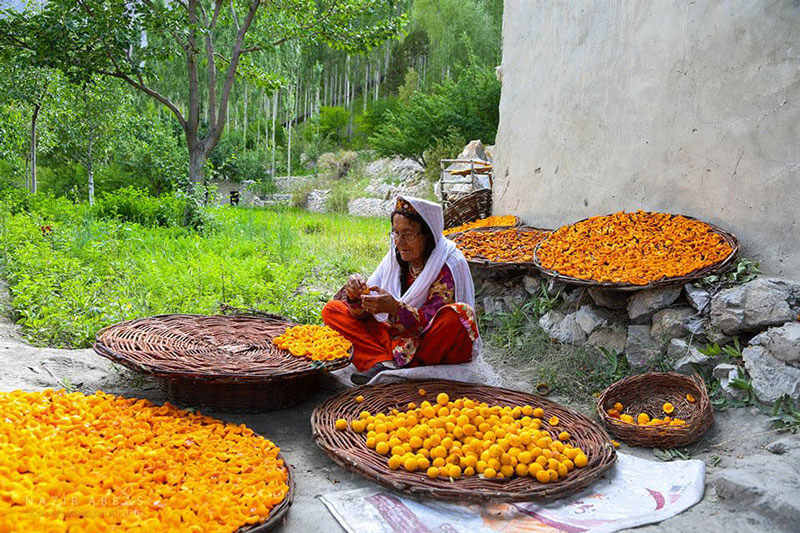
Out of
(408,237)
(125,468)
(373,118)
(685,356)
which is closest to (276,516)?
(125,468)

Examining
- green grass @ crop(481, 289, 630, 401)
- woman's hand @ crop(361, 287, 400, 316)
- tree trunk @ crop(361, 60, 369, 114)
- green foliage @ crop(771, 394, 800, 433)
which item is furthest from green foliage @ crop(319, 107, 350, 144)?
green foliage @ crop(771, 394, 800, 433)

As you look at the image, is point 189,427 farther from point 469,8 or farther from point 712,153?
point 469,8

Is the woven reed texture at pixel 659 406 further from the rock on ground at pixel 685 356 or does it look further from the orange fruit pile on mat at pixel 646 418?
the rock on ground at pixel 685 356

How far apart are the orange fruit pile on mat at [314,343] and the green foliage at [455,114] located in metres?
15.7

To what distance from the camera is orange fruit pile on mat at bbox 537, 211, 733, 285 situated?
3.23 metres

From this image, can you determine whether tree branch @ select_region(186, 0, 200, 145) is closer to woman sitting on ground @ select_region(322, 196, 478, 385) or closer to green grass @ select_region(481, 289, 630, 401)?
green grass @ select_region(481, 289, 630, 401)

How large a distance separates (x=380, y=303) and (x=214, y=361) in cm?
88

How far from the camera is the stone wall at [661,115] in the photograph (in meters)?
3.17

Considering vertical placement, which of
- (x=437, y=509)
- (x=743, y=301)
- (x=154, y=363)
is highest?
(x=743, y=301)

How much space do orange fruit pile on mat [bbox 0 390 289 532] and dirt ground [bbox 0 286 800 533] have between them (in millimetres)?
201

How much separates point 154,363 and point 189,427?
333mm

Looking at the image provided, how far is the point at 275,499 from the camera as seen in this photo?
1.84 meters

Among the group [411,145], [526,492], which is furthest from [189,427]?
[411,145]

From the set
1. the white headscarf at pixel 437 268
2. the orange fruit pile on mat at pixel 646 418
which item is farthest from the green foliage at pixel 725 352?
the white headscarf at pixel 437 268
